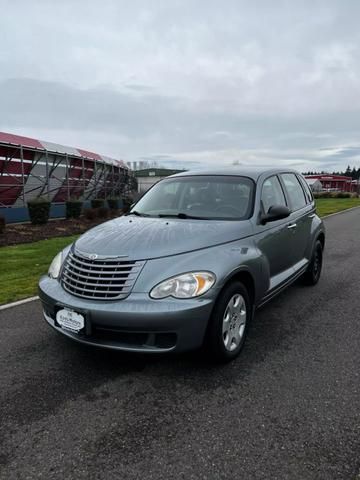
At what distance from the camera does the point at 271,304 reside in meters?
5.13

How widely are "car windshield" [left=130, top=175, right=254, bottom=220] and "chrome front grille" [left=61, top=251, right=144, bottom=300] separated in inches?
45.6

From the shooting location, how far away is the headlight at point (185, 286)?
9.87ft

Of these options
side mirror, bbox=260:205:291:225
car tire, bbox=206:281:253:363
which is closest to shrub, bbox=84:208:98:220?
side mirror, bbox=260:205:291:225

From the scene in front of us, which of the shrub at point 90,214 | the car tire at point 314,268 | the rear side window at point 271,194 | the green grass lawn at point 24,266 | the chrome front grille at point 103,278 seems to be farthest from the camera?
the shrub at point 90,214

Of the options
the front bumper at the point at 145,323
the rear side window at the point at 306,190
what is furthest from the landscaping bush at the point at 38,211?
the front bumper at the point at 145,323

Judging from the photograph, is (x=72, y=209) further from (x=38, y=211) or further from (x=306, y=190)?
(x=306, y=190)

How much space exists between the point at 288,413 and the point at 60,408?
1653 mm

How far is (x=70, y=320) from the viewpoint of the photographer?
3.17 m

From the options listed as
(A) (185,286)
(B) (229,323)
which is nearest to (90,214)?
(B) (229,323)

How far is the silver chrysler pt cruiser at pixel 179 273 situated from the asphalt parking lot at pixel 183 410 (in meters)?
0.35

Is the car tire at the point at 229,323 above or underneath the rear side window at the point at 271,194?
underneath

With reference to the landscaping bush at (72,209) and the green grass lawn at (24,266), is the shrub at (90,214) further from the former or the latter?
the green grass lawn at (24,266)

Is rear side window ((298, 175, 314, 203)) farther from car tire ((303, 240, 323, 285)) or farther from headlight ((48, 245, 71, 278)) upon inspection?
headlight ((48, 245, 71, 278))

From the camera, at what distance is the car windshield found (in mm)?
4102
